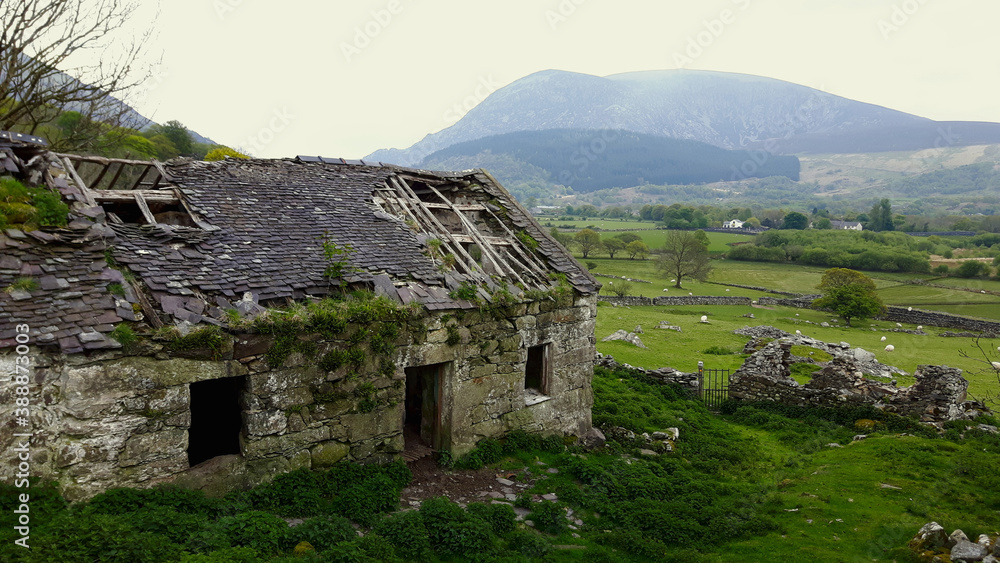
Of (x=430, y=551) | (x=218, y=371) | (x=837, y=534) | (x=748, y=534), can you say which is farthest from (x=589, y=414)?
(x=218, y=371)

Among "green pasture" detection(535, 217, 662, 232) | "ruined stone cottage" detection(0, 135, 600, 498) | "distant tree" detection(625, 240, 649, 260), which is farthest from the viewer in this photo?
"green pasture" detection(535, 217, 662, 232)

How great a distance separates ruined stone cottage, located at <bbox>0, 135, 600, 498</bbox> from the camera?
7309mm

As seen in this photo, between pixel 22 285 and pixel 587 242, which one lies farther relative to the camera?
pixel 587 242

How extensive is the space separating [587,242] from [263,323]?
78010 mm

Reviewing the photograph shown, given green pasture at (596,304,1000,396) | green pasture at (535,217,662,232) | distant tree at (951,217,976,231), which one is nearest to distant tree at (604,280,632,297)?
green pasture at (596,304,1000,396)

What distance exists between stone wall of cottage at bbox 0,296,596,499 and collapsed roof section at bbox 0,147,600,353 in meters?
0.57

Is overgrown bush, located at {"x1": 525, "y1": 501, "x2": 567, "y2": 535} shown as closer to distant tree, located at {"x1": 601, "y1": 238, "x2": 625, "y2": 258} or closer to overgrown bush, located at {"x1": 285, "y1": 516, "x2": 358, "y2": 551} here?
overgrown bush, located at {"x1": 285, "y1": 516, "x2": 358, "y2": 551}

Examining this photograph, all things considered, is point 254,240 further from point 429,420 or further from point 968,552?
point 968,552

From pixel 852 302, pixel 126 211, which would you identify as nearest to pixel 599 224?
pixel 852 302

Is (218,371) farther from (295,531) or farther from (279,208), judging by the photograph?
(279,208)

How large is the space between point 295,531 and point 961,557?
382 inches

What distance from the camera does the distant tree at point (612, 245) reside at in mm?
85500

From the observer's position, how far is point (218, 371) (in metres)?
8.33

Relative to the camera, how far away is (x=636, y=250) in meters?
83.9
